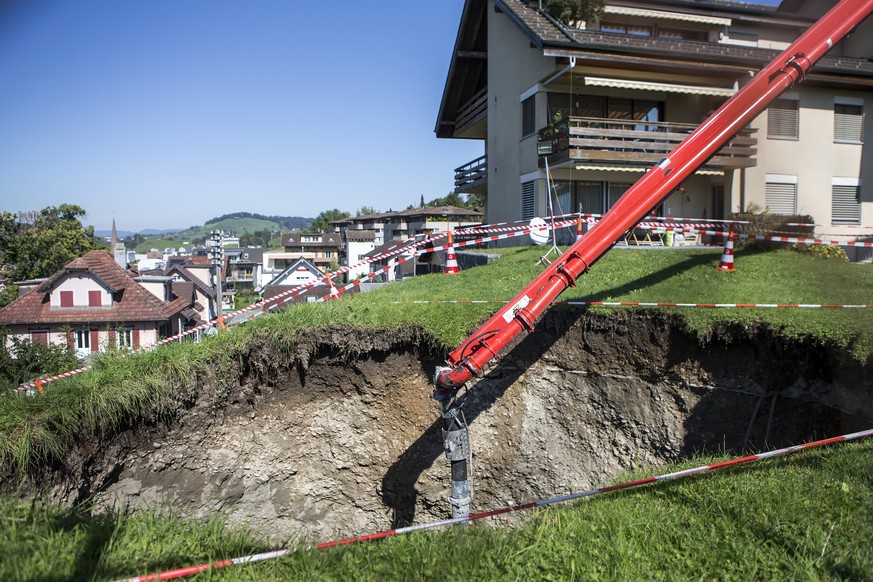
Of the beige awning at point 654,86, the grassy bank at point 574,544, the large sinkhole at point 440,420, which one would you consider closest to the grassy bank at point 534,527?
the grassy bank at point 574,544

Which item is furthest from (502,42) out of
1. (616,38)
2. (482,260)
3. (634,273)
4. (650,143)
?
(634,273)

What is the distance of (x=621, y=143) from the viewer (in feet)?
52.4

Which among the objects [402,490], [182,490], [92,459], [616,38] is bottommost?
[402,490]

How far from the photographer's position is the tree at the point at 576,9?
17.6m

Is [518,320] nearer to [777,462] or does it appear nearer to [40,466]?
[777,462]

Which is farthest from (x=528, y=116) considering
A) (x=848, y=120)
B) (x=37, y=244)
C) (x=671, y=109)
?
(x=37, y=244)

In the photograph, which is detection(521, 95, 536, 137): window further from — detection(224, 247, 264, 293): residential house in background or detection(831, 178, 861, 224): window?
detection(224, 247, 264, 293): residential house in background

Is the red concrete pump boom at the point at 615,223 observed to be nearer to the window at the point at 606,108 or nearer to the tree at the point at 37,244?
the window at the point at 606,108

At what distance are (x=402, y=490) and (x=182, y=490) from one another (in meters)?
3.10

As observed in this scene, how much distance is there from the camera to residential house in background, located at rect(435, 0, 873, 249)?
15.8m

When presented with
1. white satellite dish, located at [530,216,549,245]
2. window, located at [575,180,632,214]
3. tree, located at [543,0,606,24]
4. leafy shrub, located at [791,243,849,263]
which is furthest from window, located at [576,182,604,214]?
leafy shrub, located at [791,243,849,263]

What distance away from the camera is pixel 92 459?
6613 millimetres

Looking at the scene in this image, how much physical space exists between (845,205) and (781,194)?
2184 millimetres

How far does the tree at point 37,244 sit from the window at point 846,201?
4661cm
